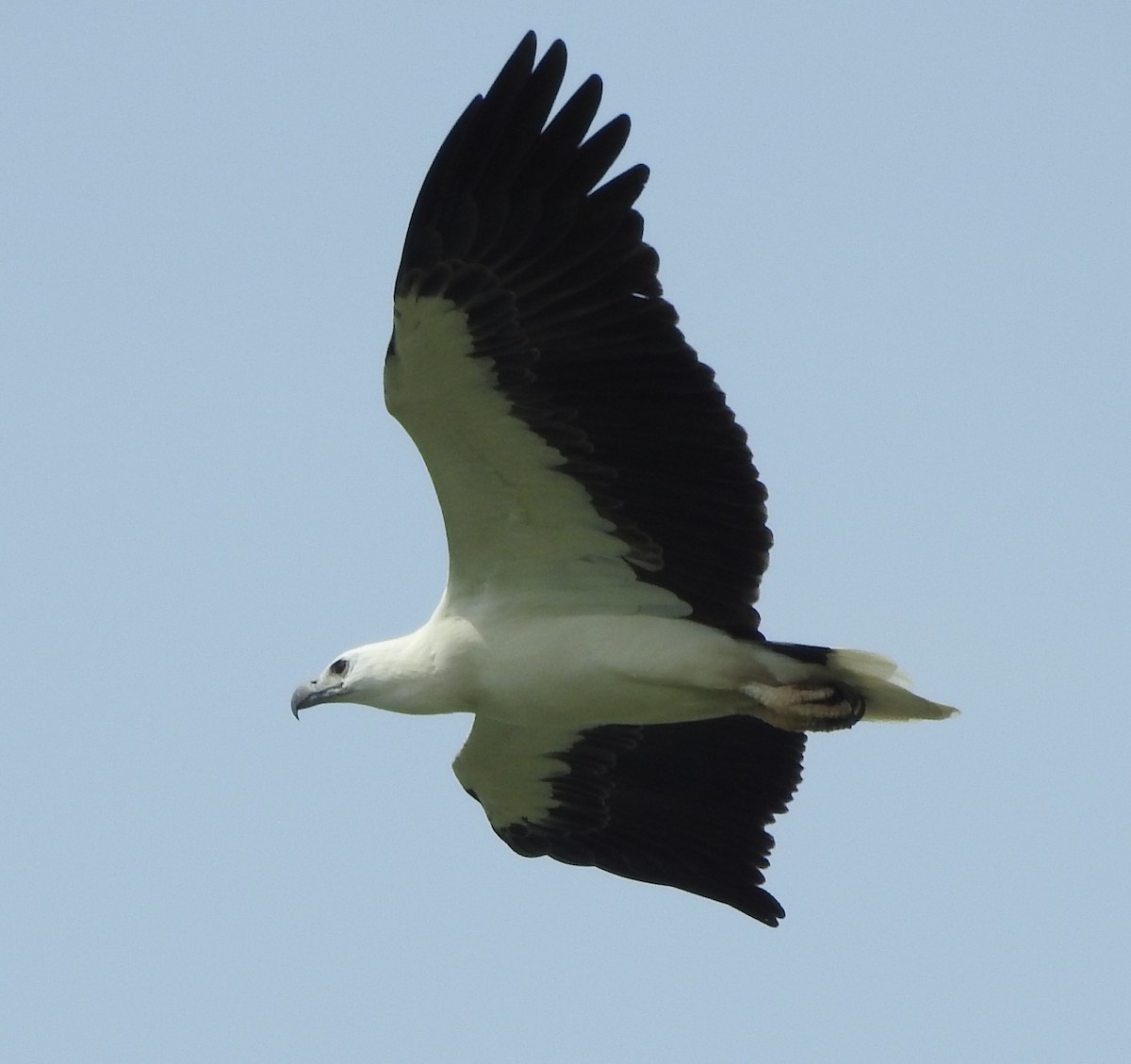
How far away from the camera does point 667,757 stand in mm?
12422

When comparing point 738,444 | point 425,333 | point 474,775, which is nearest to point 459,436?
point 425,333

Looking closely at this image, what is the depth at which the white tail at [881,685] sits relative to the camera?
1100 centimetres

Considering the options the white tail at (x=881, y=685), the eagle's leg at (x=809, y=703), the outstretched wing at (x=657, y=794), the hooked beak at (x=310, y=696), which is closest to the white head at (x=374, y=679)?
the hooked beak at (x=310, y=696)

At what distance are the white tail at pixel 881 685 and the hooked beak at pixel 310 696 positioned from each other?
8.46ft

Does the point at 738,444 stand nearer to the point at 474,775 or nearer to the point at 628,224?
the point at 628,224

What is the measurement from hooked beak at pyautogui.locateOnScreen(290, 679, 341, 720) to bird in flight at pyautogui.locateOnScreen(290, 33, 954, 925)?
0.01m

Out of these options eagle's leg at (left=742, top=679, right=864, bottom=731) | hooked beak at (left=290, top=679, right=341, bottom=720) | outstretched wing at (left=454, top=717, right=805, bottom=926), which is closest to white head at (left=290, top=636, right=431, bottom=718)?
hooked beak at (left=290, top=679, right=341, bottom=720)

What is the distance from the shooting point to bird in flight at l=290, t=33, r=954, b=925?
33.2ft

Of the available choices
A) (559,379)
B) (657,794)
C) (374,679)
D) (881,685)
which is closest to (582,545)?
(559,379)

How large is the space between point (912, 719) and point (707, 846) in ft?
5.55

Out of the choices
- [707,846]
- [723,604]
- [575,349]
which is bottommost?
[707,846]

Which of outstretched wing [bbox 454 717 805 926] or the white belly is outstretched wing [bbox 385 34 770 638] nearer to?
the white belly

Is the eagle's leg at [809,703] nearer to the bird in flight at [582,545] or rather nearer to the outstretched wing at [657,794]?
the bird in flight at [582,545]

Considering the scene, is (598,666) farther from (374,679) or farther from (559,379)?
(559,379)
